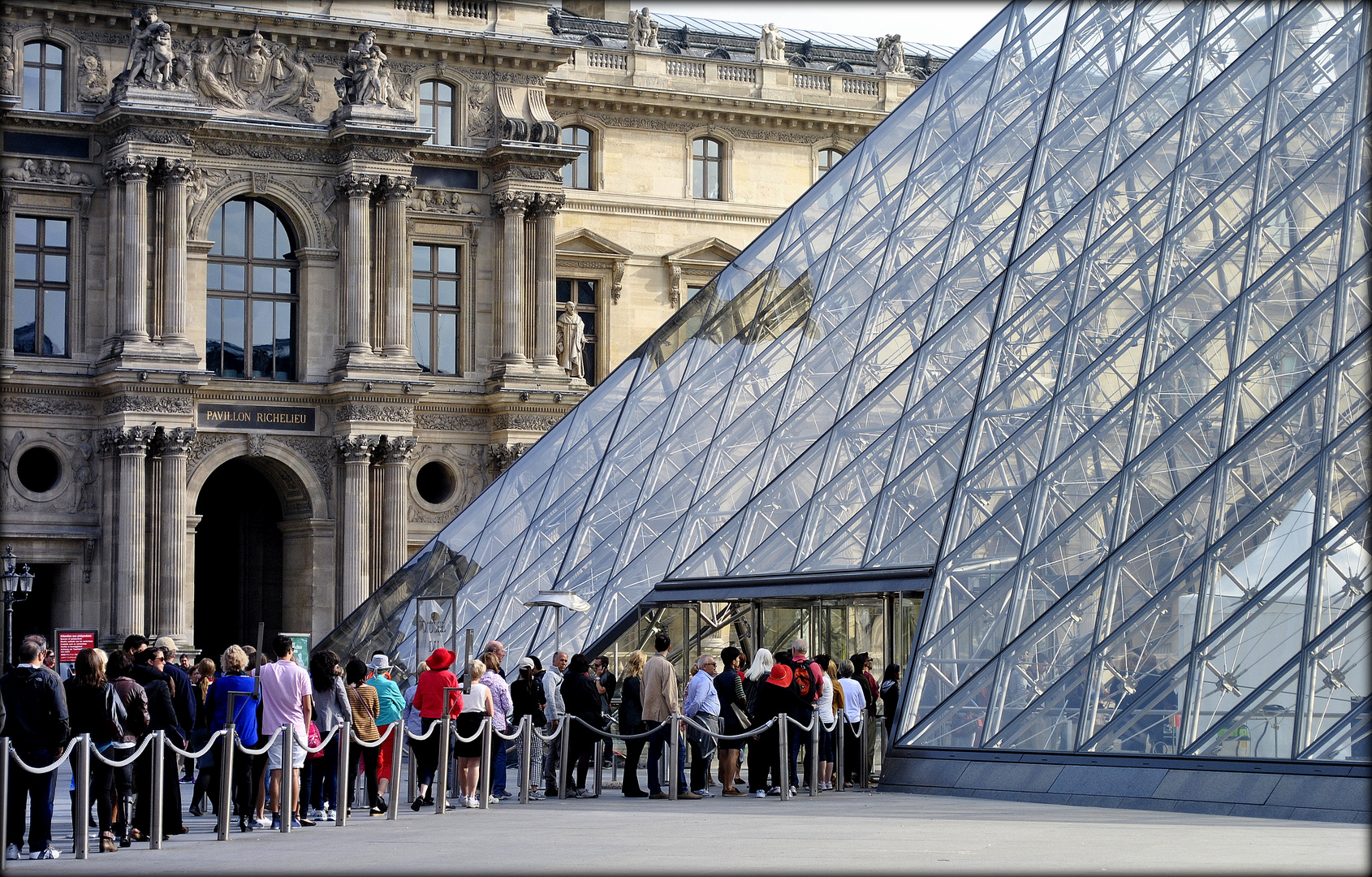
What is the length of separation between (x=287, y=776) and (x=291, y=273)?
28.5 meters

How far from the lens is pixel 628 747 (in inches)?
724

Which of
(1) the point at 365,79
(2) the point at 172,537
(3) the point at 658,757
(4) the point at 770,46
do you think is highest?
(4) the point at 770,46

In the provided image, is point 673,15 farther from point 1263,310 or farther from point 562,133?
point 1263,310

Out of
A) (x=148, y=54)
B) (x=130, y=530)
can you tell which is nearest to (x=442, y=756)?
(x=130, y=530)

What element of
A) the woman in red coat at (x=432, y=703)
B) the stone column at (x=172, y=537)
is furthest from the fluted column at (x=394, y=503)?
the woman in red coat at (x=432, y=703)

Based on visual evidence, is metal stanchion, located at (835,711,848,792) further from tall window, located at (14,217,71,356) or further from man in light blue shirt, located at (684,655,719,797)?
tall window, located at (14,217,71,356)

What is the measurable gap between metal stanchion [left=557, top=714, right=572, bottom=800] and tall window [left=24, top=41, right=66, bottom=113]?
84.7 feet

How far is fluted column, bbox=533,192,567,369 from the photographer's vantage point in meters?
43.7

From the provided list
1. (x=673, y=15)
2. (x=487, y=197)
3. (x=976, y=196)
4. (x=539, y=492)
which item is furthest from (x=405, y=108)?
(x=976, y=196)

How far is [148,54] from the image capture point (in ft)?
130

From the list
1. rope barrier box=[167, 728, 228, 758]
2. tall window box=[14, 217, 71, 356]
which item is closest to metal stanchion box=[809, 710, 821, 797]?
rope barrier box=[167, 728, 228, 758]

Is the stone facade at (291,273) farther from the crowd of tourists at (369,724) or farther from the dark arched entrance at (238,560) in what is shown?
the crowd of tourists at (369,724)

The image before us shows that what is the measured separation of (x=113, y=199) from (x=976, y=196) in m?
23.0

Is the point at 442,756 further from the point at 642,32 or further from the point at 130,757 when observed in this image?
the point at 642,32
